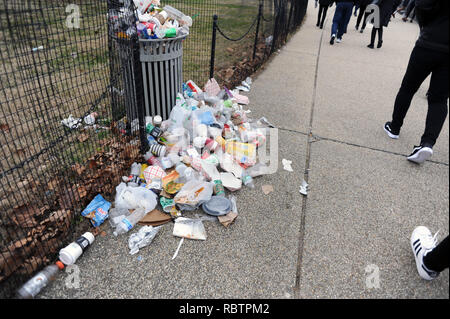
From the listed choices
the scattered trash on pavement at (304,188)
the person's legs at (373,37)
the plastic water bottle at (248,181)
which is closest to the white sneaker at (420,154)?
the scattered trash on pavement at (304,188)

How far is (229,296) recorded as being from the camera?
1.95 meters

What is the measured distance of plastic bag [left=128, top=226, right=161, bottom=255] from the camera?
7.22ft

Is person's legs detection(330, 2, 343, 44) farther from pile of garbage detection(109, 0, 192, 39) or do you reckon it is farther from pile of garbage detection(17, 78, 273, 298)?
pile of garbage detection(109, 0, 192, 39)

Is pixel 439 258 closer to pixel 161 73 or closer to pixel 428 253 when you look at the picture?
pixel 428 253

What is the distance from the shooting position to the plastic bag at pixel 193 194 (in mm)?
2576

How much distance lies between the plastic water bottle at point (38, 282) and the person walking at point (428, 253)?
240 cm

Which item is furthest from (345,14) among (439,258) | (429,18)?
(439,258)

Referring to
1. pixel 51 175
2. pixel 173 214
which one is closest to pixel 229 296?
pixel 173 214

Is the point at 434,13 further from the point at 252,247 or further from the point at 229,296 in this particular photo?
the point at 229,296

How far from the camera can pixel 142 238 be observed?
2.26m

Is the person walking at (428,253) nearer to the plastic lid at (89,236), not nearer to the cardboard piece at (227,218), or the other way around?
the cardboard piece at (227,218)

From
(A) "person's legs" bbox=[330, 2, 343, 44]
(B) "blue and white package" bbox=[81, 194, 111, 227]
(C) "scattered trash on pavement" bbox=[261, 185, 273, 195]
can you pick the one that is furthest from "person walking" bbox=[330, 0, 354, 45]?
(B) "blue and white package" bbox=[81, 194, 111, 227]

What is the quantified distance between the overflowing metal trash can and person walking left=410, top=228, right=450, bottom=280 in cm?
268

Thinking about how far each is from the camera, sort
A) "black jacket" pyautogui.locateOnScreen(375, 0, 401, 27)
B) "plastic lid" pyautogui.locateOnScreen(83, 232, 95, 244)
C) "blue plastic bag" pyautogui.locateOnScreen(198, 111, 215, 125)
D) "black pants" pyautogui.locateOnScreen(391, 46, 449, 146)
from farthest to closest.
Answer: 1. "black jacket" pyautogui.locateOnScreen(375, 0, 401, 27)
2. "blue plastic bag" pyautogui.locateOnScreen(198, 111, 215, 125)
3. "black pants" pyautogui.locateOnScreen(391, 46, 449, 146)
4. "plastic lid" pyautogui.locateOnScreen(83, 232, 95, 244)
